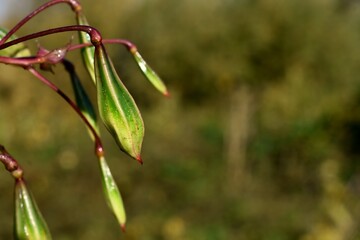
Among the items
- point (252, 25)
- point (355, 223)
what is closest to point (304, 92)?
point (252, 25)

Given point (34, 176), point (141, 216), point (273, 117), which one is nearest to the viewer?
point (141, 216)

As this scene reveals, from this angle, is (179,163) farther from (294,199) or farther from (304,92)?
(304,92)

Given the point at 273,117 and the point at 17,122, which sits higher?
the point at 17,122

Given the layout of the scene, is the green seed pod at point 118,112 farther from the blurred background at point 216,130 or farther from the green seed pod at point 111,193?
the blurred background at point 216,130

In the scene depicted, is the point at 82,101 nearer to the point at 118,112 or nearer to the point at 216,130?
the point at 118,112

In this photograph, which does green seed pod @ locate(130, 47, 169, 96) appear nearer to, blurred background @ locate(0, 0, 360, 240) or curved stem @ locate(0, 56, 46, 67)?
curved stem @ locate(0, 56, 46, 67)

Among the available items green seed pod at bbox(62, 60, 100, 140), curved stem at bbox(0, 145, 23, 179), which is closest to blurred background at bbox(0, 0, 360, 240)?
green seed pod at bbox(62, 60, 100, 140)

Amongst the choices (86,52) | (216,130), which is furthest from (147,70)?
(216,130)
